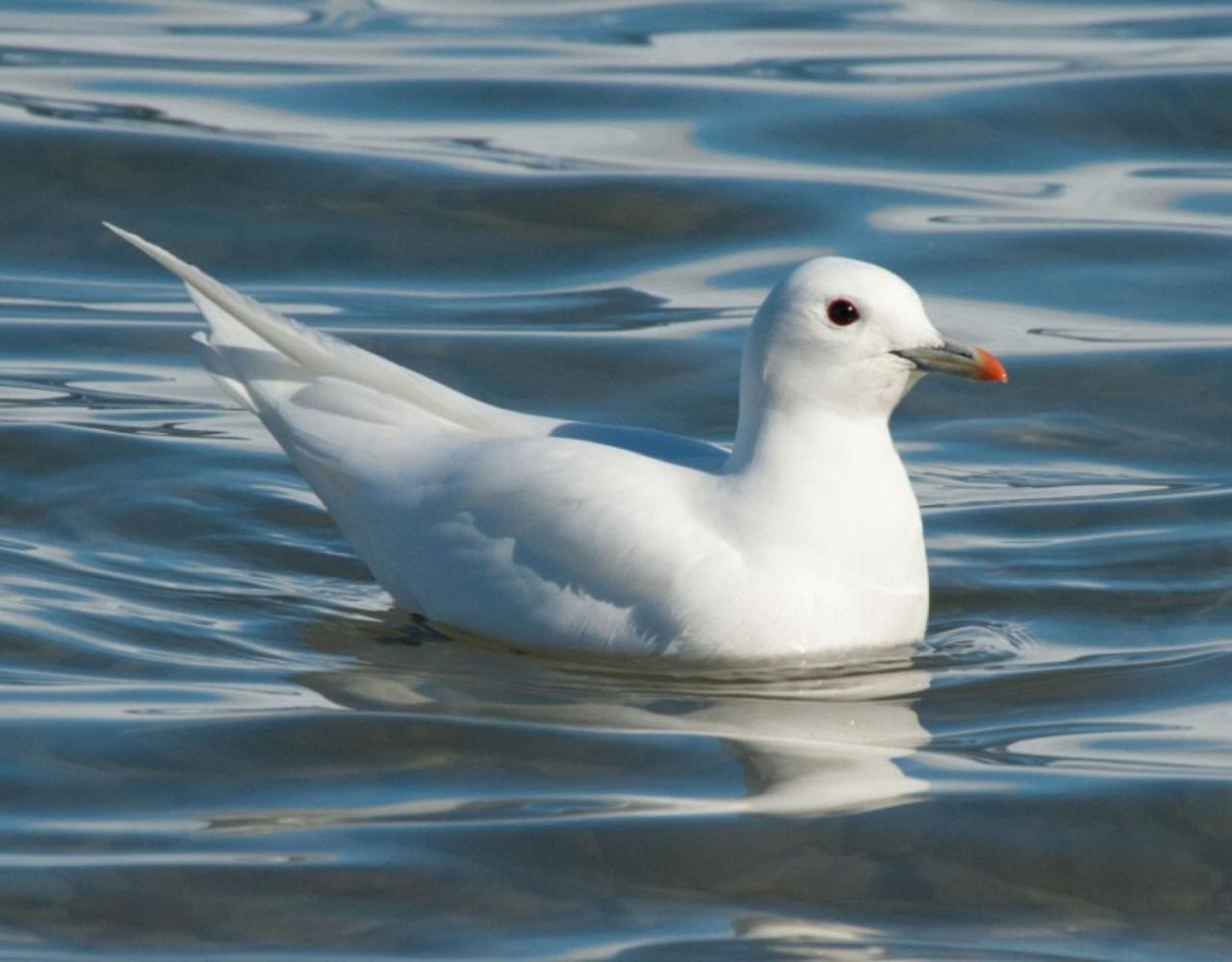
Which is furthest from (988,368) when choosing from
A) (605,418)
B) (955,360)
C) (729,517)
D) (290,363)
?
(605,418)

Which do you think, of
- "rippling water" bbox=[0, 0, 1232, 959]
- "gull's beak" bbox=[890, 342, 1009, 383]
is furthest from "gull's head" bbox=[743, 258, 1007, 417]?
"rippling water" bbox=[0, 0, 1232, 959]

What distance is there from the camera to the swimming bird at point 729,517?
20.8ft

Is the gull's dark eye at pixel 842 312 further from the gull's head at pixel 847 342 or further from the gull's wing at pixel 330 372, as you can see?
the gull's wing at pixel 330 372

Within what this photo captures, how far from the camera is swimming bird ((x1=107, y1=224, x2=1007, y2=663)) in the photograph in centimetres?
635

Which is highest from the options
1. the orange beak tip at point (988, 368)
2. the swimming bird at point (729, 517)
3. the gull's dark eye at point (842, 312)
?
the gull's dark eye at point (842, 312)

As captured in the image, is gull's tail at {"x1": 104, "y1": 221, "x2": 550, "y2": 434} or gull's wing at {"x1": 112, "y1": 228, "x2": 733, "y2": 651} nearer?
gull's wing at {"x1": 112, "y1": 228, "x2": 733, "y2": 651}

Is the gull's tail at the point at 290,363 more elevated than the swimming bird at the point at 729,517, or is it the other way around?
the gull's tail at the point at 290,363

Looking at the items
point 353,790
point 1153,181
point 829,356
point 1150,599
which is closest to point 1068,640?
point 1150,599

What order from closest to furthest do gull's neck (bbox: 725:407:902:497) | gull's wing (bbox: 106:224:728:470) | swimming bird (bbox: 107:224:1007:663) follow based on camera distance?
swimming bird (bbox: 107:224:1007:663) → gull's neck (bbox: 725:407:902:497) → gull's wing (bbox: 106:224:728:470)

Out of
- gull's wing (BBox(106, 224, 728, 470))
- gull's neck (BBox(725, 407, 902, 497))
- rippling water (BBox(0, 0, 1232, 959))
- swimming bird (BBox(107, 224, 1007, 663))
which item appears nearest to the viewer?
rippling water (BBox(0, 0, 1232, 959))

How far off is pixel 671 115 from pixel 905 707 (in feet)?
24.0

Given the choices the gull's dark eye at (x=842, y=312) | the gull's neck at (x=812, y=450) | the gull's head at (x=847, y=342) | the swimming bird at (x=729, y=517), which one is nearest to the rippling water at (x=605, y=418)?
the swimming bird at (x=729, y=517)

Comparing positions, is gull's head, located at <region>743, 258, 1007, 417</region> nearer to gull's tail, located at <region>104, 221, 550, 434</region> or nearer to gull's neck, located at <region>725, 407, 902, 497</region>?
gull's neck, located at <region>725, 407, 902, 497</region>

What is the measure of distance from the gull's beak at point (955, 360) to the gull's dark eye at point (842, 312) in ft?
0.47
